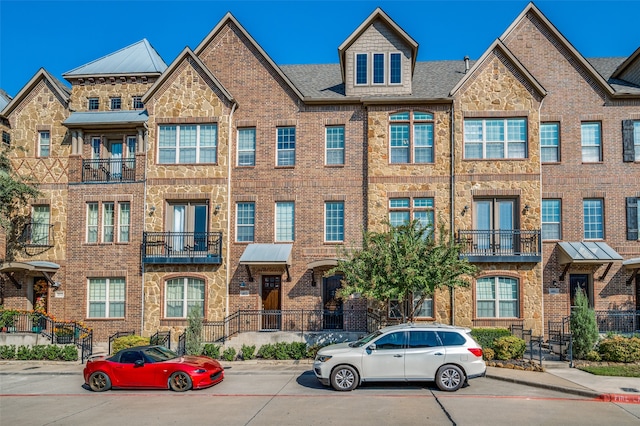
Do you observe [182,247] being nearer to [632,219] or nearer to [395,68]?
[395,68]

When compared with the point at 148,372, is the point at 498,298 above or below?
above

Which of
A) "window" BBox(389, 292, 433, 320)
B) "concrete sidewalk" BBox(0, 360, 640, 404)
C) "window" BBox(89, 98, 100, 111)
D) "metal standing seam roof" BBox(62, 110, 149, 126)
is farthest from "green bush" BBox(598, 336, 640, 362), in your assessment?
"window" BBox(89, 98, 100, 111)

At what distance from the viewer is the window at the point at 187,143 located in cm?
2431

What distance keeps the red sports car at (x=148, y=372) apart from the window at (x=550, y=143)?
16.2 m

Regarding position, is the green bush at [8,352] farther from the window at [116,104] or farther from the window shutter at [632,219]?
the window shutter at [632,219]

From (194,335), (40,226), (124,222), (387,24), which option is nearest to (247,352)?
(194,335)

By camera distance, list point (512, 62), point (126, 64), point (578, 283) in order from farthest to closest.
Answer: point (126, 64) < point (578, 283) < point (512, 62)

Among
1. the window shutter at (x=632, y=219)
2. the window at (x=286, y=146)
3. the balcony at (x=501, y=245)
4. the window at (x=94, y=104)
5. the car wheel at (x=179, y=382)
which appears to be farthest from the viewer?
the window at (x=94, y=104)

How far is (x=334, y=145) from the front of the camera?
80.0ft

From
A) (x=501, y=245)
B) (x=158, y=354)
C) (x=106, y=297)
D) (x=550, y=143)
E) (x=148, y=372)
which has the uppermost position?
(x=550, y=143)

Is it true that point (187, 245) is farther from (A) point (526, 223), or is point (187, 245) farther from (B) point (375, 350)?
(A) point (526, 223)

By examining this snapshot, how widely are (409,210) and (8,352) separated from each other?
1669 cm

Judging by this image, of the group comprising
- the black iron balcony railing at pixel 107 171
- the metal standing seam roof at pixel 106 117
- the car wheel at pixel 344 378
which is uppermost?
the metal standing seam roof at pixel 106 117

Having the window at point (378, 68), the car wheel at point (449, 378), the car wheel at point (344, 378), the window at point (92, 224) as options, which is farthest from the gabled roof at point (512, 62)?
the window at point (92, 224)
